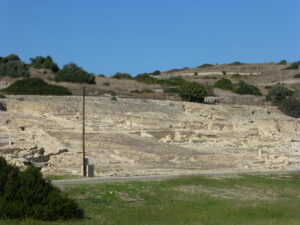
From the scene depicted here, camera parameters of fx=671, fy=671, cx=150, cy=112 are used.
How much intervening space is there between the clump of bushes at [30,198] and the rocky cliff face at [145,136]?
1123 cm

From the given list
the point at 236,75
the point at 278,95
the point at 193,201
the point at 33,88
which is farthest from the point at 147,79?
the point at 193,201

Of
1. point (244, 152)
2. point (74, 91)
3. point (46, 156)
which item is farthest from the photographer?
point (74, 91)

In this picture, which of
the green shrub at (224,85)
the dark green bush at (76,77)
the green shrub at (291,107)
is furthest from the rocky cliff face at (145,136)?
the green shrub at (224,85)

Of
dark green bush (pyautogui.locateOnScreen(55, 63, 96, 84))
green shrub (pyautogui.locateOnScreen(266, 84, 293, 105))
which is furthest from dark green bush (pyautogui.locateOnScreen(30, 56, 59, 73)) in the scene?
green shrub (pyautogui.locateOnScreen(266, 84, 293, 105))

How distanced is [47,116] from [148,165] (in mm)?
12446

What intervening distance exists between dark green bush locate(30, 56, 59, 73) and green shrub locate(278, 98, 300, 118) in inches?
1049

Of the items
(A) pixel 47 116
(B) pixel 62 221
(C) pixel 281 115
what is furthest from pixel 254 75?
(B) pixel 62 221

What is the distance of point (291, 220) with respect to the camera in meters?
13.7

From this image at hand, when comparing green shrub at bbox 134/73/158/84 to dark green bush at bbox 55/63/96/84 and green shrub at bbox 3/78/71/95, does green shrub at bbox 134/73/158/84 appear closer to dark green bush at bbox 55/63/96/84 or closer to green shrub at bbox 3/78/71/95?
dark green bush at bbox 55/63/96/84

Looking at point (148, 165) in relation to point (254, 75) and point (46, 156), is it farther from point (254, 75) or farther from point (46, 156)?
point (254, 75)

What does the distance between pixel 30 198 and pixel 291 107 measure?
47721mm

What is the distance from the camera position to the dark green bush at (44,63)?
242 feet

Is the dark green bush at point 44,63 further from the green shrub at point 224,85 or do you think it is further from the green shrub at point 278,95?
the green shrub at point 278,95

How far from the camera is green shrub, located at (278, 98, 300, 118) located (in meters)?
56.6
